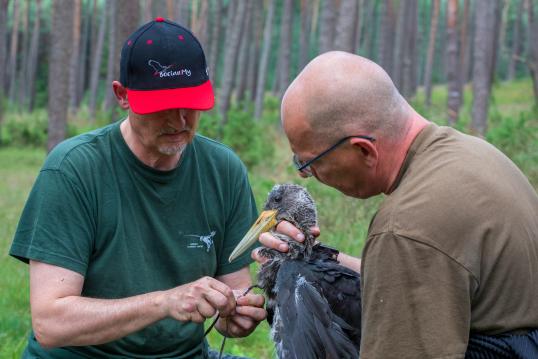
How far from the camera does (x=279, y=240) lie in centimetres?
414

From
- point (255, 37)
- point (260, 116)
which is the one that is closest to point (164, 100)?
point (260, 116)

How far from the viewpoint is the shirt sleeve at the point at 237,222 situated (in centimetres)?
452

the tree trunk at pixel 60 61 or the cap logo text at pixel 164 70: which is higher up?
the cap logo text at pixel 164 70

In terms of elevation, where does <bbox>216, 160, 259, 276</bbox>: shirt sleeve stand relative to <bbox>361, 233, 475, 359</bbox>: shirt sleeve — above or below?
below

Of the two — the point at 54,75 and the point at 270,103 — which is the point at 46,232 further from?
the point at 270,103

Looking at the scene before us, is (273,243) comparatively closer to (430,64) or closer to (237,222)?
(237,222)

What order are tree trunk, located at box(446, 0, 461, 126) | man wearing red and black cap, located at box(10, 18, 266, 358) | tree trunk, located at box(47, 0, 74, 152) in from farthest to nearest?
tree trunk, located at box(446, 0, 461, 126) → tree trunk, located at box(47, 0, 74, 152) → man wearing red and black cap, located at box(10, 18, 266, 358)

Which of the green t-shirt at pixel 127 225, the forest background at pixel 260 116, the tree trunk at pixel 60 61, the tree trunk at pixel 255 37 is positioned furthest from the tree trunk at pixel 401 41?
the green t-shirt at pixel 127 225

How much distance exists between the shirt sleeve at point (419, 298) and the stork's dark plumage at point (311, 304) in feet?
3.99

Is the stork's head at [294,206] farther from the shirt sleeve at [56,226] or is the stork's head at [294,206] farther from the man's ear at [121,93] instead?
the shirt sleeve at [56,226]

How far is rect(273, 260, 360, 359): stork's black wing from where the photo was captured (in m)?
3.92

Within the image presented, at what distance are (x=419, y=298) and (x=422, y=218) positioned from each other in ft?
0.87

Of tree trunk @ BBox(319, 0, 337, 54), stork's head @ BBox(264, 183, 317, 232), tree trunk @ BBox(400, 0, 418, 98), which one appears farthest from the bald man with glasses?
tree trunk @ BBox(400, 0, 418, 98)

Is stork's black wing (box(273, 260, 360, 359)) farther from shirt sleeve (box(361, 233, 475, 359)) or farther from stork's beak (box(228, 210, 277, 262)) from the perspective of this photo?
shirt sleeve (box(361, 233, 475, 359))
